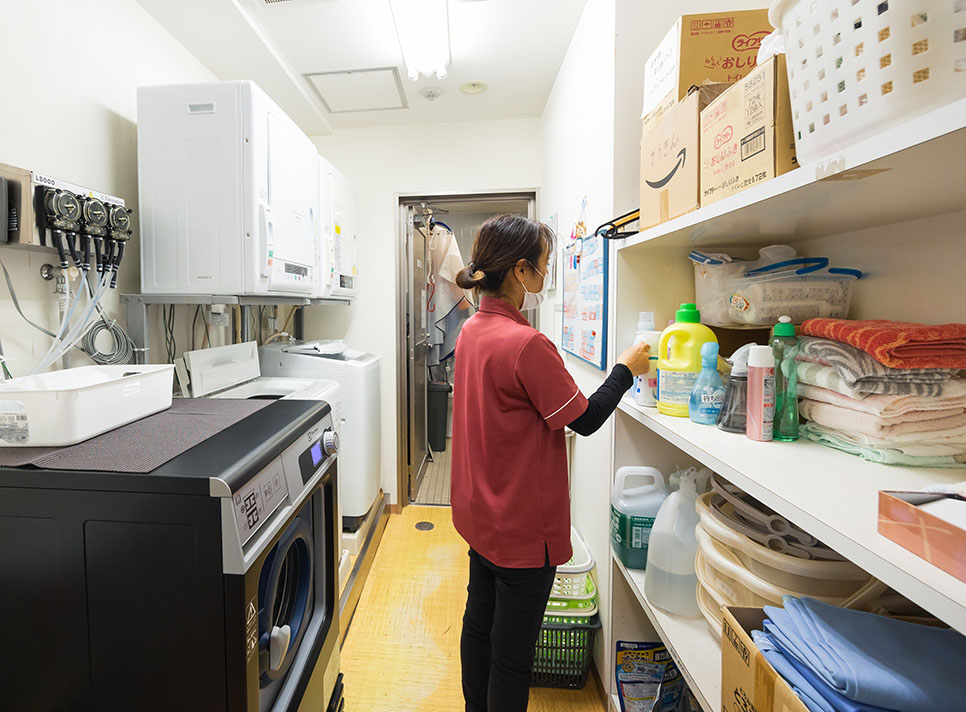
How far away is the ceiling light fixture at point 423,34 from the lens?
1.71 m

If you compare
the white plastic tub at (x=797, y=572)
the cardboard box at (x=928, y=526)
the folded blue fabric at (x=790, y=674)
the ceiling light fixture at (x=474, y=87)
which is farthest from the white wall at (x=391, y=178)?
the cardboard box at (x=928, y=526)

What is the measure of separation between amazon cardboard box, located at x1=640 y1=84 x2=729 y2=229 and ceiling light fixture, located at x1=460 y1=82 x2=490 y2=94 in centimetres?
161

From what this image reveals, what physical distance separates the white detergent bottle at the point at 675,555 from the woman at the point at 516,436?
24 centimetres

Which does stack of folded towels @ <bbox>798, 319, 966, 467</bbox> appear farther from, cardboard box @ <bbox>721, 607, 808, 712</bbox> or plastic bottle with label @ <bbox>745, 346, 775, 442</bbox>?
cardboard box @ <bbox>721, 607, 808, 712</bbox>

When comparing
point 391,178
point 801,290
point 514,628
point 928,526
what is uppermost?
point 391,178

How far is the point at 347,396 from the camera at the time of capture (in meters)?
2.37

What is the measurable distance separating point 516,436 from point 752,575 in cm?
57

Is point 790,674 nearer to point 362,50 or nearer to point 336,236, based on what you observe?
point 336,236

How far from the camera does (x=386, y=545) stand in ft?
8.70

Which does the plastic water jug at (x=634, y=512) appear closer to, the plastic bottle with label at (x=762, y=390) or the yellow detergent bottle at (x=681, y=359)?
the yellow detergent bottle at (x=681, y=359)

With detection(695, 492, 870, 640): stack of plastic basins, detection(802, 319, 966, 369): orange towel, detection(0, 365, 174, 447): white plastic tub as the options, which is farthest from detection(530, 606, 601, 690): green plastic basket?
detection(0, 365, 174, 447): white plastic tub

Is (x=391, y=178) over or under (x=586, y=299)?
over

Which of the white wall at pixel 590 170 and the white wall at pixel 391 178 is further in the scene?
the white wall at pixel 391 178

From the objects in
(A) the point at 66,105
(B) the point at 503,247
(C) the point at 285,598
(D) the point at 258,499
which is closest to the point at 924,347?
(B) the point at 503,247
